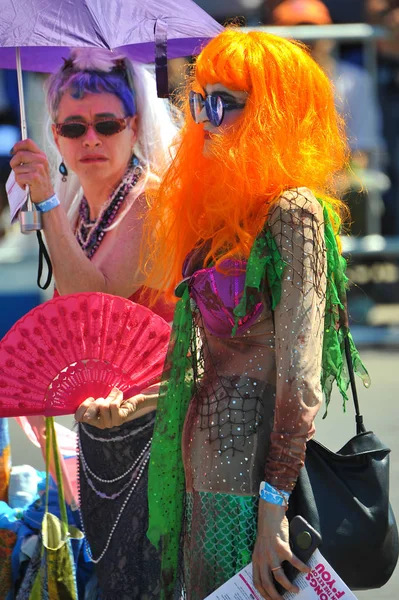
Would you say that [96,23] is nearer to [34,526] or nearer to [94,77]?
[94,77]

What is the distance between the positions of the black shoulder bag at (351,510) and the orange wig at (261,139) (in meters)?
0.49

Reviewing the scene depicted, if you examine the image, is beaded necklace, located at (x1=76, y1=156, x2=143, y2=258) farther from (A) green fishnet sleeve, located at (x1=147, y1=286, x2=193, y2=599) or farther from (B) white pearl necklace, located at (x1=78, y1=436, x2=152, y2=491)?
(A) green fishnet sleeve, located at (x1=147, y1=286, x2=193, y2=599)

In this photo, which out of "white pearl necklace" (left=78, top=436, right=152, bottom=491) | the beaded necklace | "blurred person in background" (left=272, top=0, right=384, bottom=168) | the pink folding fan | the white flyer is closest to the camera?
the white flyer

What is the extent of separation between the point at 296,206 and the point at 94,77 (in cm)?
118

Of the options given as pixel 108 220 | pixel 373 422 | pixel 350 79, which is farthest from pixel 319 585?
pixel 350 79

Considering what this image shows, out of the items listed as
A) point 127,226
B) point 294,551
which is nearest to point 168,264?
point 127,226

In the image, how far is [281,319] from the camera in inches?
83.6

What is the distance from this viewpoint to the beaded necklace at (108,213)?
3.06m

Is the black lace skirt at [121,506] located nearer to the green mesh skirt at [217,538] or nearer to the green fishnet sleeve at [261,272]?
the green mesh skirt at [217,538]

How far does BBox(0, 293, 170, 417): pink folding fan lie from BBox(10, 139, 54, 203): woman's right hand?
1.10 ft

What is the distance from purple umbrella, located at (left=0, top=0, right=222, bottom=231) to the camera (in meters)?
2.80

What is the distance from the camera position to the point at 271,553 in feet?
6.78

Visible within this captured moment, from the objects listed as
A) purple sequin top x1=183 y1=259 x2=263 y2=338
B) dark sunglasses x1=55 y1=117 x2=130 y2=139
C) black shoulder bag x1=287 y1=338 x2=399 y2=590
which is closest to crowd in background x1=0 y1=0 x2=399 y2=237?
dark sunglasses x1=55 y1=117 x2=130 y2=139

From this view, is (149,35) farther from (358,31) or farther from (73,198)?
(358,31)
